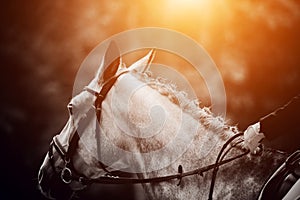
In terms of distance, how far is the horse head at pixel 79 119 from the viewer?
1.55m

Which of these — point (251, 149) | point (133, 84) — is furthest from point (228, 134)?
point (133, 84)

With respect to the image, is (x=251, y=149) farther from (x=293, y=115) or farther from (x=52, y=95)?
(x=52, y=95)

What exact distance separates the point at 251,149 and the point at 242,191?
107mm

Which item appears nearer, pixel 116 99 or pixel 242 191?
pixel 242 191

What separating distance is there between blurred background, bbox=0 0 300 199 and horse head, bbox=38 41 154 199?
1.41 ft

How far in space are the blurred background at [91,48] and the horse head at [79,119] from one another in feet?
1.41

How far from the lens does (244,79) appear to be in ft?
7.50

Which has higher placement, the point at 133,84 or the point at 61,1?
the point at 61,1

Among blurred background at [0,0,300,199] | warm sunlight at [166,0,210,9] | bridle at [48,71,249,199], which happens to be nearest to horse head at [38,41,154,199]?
bridle at [48,71,249,199]

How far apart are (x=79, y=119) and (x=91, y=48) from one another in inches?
32.2

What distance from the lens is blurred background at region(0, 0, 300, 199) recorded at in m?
2.26

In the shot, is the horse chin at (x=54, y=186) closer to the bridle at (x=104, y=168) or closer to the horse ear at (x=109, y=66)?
the bridle at (x=104, y=168)

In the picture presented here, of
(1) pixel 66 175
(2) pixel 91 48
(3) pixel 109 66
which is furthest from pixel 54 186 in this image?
(2) pixel 91 48

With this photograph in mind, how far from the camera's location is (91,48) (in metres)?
2.36
